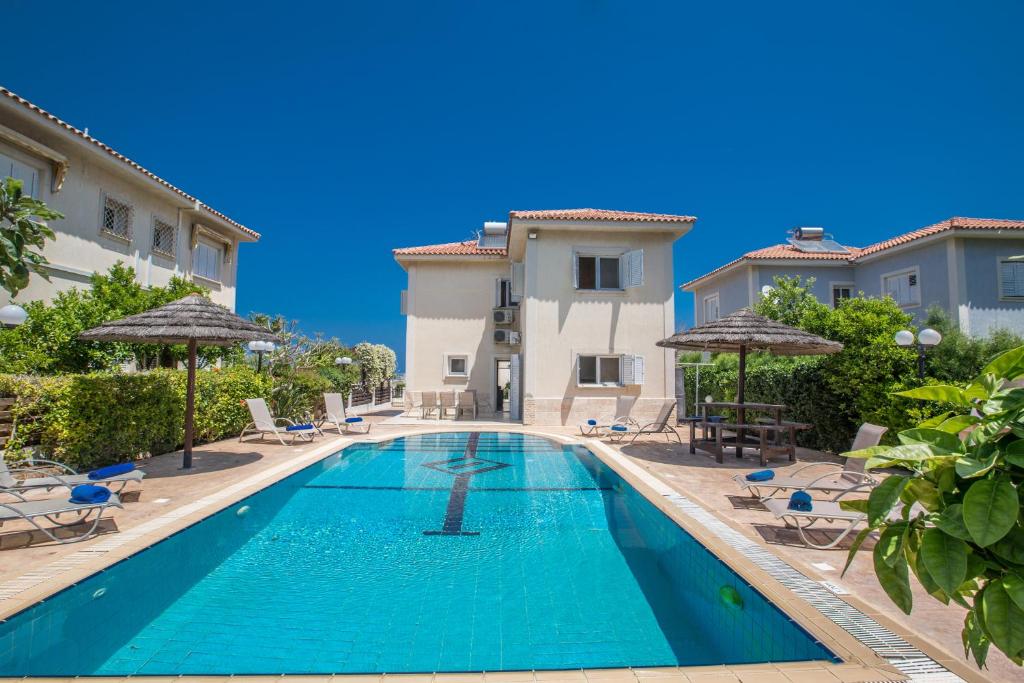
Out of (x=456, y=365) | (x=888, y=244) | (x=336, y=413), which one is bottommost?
(x=336, y=413)

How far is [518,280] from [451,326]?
3.97 metres

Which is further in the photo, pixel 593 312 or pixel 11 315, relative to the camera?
pixel 593 312

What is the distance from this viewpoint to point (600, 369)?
57.8ft

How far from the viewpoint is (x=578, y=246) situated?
1762 centimetres

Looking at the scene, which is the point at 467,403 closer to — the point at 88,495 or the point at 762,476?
the point at 762,476

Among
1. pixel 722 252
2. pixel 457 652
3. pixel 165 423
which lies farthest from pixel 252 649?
pixel 722 252

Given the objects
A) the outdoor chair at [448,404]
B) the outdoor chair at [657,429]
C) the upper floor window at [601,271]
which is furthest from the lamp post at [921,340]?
the outdoor chair at [448,404]

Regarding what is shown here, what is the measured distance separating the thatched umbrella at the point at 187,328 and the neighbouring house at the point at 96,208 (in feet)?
17.7

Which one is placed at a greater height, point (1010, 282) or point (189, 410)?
point (1010, 282)

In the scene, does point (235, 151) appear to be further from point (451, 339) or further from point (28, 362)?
point (28, 362)

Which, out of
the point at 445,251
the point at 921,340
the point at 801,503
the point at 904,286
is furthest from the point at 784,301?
the point at 801,503

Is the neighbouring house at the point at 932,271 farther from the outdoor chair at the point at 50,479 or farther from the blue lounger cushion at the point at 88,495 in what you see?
the outdoor chair at the point at 50,479

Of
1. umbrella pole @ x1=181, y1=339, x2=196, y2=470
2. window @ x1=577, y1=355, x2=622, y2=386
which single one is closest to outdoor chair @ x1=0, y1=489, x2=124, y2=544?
umbrella pole @ x1=181, y1=339, x2=196, y2=470

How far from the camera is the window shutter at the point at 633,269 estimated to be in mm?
16891
